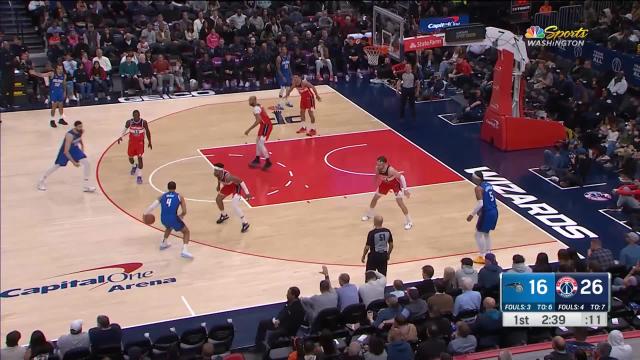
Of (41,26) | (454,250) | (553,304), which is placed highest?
(41,26)

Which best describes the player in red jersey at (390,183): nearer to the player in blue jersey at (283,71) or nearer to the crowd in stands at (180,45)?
the player in blue jersey at (283,71)

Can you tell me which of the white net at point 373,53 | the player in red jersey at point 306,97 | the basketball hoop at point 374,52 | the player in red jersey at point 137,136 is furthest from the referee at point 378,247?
the white net at point 373,53

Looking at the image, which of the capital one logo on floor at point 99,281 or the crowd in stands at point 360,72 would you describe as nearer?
the crowd in stands at point 360,72

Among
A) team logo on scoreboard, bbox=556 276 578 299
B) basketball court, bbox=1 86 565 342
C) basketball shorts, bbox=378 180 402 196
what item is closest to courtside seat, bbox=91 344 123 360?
basketball court, bbox=1 86 565 342

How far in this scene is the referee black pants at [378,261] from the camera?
59.1 feet

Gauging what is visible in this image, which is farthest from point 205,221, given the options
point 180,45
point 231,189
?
point 180,45

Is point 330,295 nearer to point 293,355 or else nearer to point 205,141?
point 293,355

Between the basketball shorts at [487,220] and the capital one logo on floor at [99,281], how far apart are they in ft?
19.3

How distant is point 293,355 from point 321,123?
15.2 meters

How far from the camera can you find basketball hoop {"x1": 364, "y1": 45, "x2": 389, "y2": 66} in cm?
3281

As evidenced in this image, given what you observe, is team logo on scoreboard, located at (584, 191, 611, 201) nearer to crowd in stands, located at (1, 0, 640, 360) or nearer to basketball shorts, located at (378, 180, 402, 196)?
crowd in stands, located at (1, 0, 640, 360)

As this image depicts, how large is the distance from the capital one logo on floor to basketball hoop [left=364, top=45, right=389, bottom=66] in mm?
15413

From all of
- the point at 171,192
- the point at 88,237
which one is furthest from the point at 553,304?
the point at 88,237

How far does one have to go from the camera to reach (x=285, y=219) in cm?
2189
